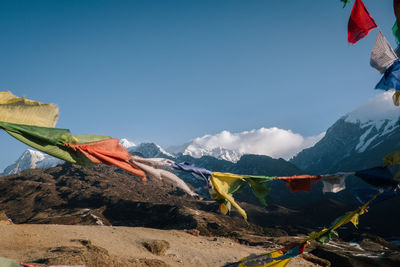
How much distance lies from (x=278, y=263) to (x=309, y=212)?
59.1 metres

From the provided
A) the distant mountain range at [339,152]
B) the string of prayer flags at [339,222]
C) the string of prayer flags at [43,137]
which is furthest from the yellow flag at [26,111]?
the distant mountain range at [339,152]

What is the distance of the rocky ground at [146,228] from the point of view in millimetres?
13609

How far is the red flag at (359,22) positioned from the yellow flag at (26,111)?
6223 mm

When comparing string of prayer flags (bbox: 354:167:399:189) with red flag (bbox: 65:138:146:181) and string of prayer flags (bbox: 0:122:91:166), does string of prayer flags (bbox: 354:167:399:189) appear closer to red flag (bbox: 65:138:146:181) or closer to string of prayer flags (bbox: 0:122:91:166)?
red flag (bbox: 65:138:146:181)

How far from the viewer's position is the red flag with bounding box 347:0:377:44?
5.30m

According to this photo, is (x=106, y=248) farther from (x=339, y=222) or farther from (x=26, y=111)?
(x=339, y=222)

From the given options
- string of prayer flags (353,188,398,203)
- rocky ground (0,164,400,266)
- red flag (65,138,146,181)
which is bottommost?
rocky ground (0,164,400,266)

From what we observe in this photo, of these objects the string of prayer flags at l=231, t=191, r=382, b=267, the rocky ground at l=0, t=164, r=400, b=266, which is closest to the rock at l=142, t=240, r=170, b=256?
the rocky ground at l=0, t=164, r=400, b=266

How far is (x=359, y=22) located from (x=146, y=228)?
20.8m

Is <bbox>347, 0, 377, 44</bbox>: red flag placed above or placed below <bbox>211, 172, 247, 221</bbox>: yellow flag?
above

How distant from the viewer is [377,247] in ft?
82.4

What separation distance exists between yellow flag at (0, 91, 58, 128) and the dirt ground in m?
8.34

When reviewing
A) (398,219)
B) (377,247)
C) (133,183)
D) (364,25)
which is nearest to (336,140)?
(398,219)

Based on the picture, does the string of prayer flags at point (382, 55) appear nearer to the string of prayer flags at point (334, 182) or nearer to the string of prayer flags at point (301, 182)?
the string of prayer flags at point (334, 182)
